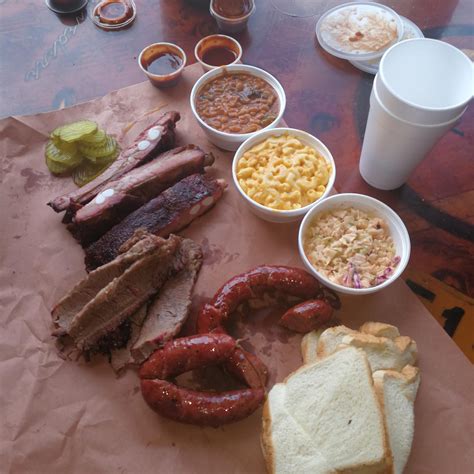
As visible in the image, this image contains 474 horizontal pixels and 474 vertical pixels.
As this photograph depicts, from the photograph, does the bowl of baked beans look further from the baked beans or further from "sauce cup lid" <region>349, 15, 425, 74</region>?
"sauce cup lid" <region>349, 15, 425, 74</region>

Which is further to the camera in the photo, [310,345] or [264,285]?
[264,285]

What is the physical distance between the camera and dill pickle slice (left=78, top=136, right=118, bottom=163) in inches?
123

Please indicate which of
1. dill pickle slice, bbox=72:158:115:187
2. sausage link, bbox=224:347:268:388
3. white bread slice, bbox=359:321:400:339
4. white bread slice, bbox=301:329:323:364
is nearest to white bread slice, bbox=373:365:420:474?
white bread slice, bbox=359:321:400:339

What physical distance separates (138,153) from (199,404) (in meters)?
1.66

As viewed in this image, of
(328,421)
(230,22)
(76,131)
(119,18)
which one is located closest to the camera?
(328,421)

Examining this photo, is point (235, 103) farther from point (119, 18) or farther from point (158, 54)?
point (119, 18)

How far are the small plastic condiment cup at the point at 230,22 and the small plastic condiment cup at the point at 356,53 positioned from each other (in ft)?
1.88

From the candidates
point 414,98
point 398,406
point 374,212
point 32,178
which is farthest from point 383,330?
point 32,178

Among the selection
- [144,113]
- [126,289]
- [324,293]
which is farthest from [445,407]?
[144,113]

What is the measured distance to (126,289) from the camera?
2594 mm

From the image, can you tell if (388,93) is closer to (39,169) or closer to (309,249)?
(309,249)

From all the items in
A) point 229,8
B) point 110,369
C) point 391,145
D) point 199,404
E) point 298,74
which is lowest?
point 110,369

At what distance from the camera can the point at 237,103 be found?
320cm

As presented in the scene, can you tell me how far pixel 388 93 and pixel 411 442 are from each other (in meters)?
1.70
